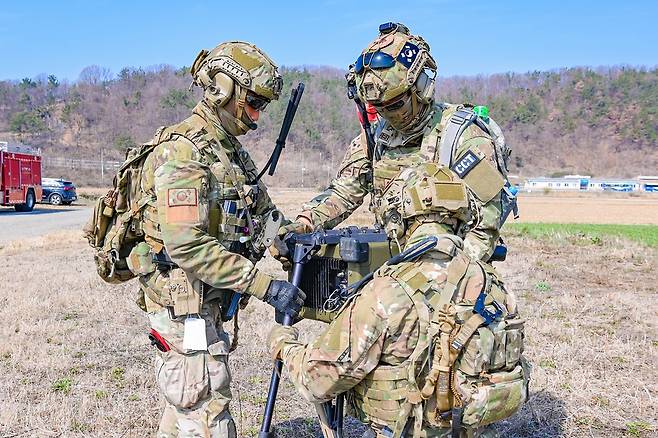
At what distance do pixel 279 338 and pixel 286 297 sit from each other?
1.09 ft

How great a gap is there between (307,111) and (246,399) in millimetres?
104414

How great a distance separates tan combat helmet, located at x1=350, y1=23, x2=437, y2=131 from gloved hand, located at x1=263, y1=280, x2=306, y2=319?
4.22 feet

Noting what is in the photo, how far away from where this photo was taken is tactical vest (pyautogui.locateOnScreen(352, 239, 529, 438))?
2811 mm

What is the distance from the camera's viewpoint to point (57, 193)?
36656 millimetres

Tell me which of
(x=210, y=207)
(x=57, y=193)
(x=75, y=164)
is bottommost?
(x=57, y=193)

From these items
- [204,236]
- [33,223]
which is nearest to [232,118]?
[204,236]

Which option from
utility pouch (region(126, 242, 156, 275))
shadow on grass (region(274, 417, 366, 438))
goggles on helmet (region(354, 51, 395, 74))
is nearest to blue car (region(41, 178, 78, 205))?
shadow on grass (region(274, 417, 366, 438))

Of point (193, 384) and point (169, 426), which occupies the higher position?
point (193, 384)

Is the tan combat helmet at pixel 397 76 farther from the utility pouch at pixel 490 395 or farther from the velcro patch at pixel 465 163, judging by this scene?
the utility pouch at pixel 490 395

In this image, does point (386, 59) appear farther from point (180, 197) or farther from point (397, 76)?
point (180, 197)

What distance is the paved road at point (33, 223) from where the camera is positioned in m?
20.9

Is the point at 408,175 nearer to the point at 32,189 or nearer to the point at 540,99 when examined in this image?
the point at 32,189

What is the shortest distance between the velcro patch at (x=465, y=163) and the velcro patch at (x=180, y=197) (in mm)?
1542

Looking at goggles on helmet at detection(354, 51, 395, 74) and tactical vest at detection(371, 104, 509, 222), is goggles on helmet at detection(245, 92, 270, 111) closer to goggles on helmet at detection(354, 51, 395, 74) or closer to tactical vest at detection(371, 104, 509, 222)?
goggles on helmet at detection(354, 51, 395, 74)
